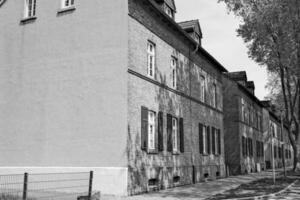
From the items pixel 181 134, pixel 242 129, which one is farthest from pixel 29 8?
pixel 242 129

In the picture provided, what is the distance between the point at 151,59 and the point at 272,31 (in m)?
8.73

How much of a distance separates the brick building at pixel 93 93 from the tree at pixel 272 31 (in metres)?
5.58

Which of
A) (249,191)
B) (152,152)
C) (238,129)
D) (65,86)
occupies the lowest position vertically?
(249,191)

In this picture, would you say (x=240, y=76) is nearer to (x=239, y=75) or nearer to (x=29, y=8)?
(x=239, y=75)

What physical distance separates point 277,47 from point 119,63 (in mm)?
11436

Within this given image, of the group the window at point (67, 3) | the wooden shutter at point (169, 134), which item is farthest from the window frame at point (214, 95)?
the window at point (67, 3)

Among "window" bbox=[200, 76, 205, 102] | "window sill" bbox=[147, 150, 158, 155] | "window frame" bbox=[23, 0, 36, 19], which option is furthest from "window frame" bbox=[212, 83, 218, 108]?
"window frame" bbox=[23, 0, 36, 19]

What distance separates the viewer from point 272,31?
22.9 m

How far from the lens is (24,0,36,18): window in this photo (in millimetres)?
18688

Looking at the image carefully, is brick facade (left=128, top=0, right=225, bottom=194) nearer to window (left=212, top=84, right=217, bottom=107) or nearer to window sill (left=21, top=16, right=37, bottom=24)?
window (left=212, top=84, right=217, bottom=107)

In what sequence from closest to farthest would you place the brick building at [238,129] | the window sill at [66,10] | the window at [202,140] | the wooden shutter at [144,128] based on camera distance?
the wooden shutter at [144,128], the window sill at [66,10], the window at [202,140], the brick building at [238,129]

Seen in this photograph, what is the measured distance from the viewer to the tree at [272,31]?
21234 millimetres

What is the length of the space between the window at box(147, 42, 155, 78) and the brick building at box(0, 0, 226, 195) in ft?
0.16

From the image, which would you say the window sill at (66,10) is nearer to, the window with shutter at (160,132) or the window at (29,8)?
the window at (29,8)
